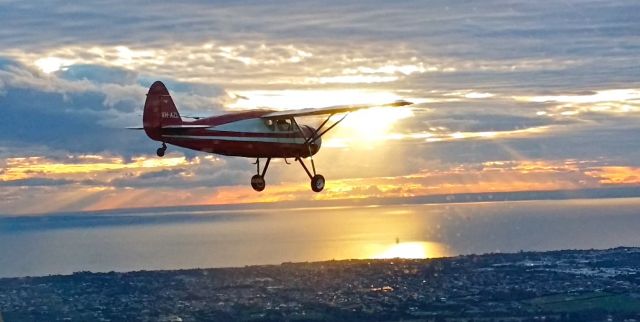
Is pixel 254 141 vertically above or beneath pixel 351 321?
above

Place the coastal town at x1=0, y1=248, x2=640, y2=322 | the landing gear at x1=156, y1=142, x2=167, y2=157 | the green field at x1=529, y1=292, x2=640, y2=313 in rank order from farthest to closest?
1. the green field at x1=529, y1=292, x2=640, y2=313
2. the coastal town at x1=0, y1=248, x2=640, y2=322
3. the landing gear at x1=156, y1=142, x2=167, y2=157

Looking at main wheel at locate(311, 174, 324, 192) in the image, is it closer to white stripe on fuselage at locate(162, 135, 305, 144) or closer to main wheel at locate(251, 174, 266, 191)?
white stripe on fuselage at locate(162, 135, 305, 144)

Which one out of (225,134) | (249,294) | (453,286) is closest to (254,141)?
(225,134)

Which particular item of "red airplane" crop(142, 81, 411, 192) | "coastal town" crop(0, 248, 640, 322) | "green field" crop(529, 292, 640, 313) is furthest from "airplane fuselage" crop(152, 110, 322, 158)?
"green field" crop(529, 292, 640, 313)

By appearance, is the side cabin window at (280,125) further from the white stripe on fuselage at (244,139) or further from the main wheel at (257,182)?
the main wheel at (257,182)

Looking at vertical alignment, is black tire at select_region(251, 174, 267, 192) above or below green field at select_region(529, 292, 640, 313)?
above

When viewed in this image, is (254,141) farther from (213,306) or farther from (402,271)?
(402,271)

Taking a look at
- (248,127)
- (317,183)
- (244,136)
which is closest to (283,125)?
(248,127)
